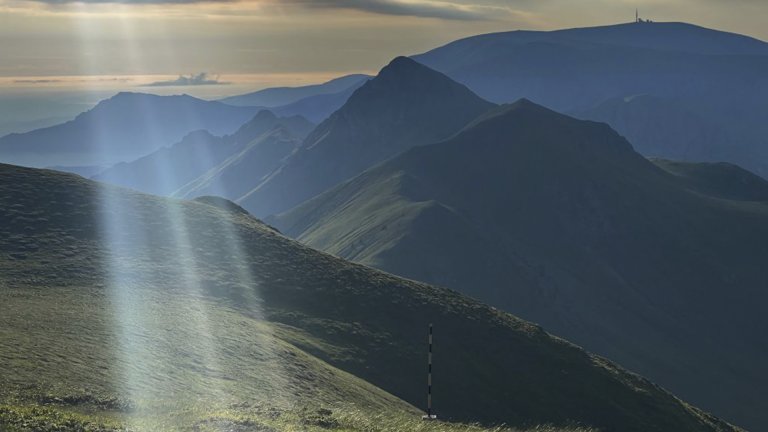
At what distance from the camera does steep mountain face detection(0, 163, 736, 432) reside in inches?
1758

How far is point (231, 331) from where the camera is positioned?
63938 mm

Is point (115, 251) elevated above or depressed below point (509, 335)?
above

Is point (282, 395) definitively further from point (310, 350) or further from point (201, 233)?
point (201, 233)

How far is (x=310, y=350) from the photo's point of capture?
7056 centimetres

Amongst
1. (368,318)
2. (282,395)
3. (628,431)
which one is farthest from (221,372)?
(628,431)

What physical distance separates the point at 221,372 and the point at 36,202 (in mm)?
52893

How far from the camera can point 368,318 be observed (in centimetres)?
8656

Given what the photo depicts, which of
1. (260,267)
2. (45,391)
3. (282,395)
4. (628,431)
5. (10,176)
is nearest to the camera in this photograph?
(45,391)

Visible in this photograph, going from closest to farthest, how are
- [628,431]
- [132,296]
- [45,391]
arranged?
[45,391] < [132,296] < [628,431]

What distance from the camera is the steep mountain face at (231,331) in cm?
4466

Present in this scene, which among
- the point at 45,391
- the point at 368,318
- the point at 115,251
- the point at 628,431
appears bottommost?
the point at 628,431

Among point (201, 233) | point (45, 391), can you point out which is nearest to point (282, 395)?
point (45, 391)

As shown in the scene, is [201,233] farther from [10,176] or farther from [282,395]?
[282,395]

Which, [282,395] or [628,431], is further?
[628,431]
